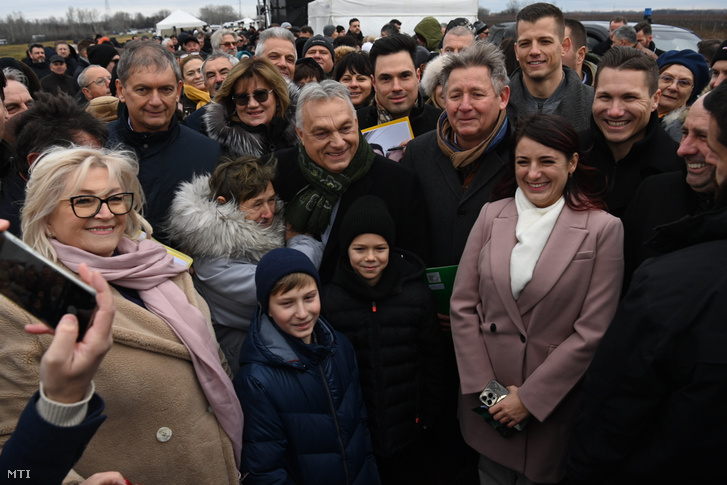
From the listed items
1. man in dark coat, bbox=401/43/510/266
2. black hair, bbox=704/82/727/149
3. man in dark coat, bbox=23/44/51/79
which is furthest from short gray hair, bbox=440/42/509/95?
man in dark coat, bbox=23/44/51/79

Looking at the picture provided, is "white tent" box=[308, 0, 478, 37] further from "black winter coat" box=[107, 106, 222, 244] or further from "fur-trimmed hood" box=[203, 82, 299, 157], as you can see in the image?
"black winter coat" box=[107, 106, 222, 244]

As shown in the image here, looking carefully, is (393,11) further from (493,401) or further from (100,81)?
(493,401)

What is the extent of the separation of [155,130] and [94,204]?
1.38 meters

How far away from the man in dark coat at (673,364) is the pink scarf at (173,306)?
4.88ft

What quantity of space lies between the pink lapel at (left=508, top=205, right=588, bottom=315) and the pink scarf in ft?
4.65

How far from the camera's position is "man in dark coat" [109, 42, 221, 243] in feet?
10.2

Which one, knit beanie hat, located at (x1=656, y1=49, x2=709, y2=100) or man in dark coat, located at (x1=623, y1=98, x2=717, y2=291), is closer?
man in dark coat, located at (x1=623, y1=98, x2=717, y2=291)

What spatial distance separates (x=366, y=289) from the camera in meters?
2.65

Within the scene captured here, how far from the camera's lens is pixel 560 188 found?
245cm

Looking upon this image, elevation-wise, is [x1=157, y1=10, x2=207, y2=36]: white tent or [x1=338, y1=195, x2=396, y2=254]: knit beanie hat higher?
[x1=157, y1=10, x2=207, y2=36]: white tent

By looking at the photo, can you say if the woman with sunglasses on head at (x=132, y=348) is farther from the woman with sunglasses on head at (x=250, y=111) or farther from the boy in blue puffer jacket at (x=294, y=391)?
the woman with sunglasses on head at (x=250, y=111)

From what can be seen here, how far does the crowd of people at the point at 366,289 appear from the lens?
1.64 metres

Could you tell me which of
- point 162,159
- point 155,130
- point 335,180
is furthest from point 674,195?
point 155,130

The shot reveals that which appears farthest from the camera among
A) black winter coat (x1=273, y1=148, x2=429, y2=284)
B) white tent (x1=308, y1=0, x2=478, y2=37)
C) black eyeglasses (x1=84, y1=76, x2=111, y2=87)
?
white tent (x1=308, y1=0, x2=478, y2=37)
